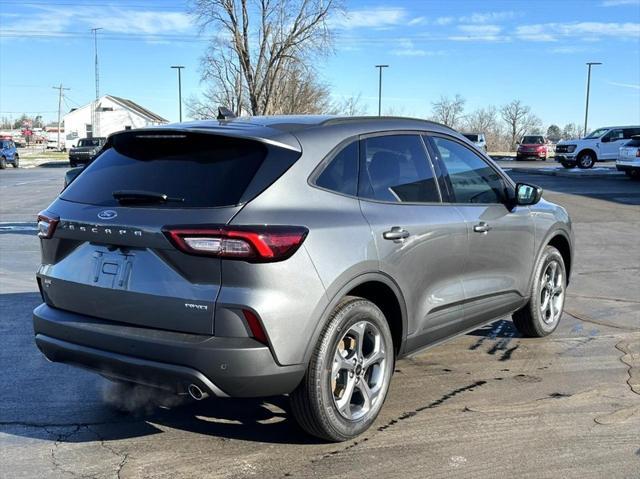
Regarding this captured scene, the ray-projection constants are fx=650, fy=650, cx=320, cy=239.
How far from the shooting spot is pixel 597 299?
7188mm

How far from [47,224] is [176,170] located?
88 centimetres

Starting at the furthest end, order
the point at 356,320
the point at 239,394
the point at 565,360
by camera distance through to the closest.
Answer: the point at 565,360 < the point at 356,320 < the point at 239,394

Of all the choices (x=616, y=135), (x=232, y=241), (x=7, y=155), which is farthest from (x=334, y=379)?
(x=7, y=155)

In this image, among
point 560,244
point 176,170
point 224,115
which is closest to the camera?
point 176,170

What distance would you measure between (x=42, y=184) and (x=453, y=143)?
77.5ft

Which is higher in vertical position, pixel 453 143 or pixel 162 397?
pixel 453 143

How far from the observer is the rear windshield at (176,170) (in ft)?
10.7

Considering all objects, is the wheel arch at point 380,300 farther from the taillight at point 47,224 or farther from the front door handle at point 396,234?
the taillight at point 47,224

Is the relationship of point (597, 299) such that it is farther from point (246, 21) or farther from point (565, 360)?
point (246, 21)

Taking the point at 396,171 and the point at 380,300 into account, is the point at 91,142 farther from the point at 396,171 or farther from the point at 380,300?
the point at 380,300

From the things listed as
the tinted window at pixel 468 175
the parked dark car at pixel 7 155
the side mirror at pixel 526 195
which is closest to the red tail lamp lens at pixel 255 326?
the tinted window at pixel 468 175

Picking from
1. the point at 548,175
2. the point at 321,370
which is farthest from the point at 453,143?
the point at 548,175

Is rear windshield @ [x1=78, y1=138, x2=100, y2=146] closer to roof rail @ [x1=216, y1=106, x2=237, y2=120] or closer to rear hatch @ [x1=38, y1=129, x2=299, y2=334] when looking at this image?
roof rail @ [x1=216, y1=106, x2=237, y2=120]

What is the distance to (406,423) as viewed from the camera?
396 centimetres
